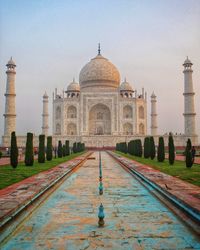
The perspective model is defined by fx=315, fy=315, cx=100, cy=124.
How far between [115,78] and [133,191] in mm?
35010

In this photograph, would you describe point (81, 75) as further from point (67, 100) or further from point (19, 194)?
point (19, 194)

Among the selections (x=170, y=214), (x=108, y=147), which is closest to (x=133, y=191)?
(x=170, y=214)

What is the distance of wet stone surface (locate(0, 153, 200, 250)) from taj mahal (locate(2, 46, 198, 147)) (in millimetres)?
27862

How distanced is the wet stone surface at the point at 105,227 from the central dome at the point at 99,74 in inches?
1352

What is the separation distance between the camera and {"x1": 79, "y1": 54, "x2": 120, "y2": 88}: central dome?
3822cm

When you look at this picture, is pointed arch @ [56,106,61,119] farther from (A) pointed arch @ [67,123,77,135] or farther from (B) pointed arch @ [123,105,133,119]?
(B) pointed arch @ [123,105,133,119]

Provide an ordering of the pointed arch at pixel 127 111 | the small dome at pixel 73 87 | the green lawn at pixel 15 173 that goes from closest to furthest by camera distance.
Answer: the green lawn at pixel 15 173 → the pointed arch at pixel 127 111 → the small dome at pixel 73 87

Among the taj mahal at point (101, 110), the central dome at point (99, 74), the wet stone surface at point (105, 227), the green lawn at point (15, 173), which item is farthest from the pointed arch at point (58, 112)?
the wet stone surface at point (105, 227)

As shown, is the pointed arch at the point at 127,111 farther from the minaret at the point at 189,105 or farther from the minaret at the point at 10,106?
the minaret at the point at 10,106

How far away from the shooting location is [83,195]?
185 inches

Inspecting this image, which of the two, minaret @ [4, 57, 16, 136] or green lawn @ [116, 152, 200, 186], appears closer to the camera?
green lawn @ [116, 152, 200, 186]

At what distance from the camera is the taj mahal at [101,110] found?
106 ft

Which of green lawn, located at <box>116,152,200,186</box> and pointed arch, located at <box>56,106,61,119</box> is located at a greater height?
pointed arch, located at <box>56,106,61,119</box>

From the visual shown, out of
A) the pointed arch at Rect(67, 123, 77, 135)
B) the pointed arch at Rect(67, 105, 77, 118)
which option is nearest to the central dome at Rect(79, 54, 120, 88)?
the pointed arch at Rect(67, 105, 77, 118)
